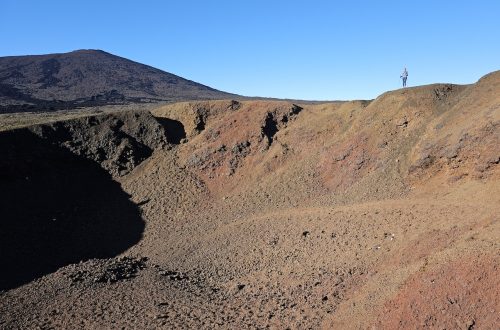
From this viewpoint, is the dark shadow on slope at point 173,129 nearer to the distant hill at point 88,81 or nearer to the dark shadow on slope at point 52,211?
the dark shadow on slope at point 52,211

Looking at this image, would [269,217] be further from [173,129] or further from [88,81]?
[88,81]

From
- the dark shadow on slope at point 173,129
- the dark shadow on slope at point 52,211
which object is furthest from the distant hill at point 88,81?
the dark shadow on slope at point 52,211

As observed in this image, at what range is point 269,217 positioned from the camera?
19797 millimetres

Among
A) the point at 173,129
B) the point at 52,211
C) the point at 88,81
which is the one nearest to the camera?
the point at 52,211

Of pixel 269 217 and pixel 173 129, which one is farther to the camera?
pixel 173 129

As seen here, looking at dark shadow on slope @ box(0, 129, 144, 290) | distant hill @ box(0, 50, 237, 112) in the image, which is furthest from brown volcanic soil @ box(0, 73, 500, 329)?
distant hill @ box(0, 50, 237, 112)

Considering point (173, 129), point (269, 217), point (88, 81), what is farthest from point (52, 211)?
point (88, 81)

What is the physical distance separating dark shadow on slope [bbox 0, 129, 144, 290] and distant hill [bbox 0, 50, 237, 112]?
2131 inches

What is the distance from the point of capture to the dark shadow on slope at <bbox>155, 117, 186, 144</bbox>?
93.4 ft

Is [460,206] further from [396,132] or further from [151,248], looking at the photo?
[151,248]

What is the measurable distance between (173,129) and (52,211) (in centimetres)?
962

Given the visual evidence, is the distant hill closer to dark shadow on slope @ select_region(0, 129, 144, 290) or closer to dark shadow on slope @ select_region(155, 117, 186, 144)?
dark shadow on slope @ select_region(155, 117, 186, 144)

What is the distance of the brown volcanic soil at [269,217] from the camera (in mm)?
11906

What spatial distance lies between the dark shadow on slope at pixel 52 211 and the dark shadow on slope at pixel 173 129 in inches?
183
